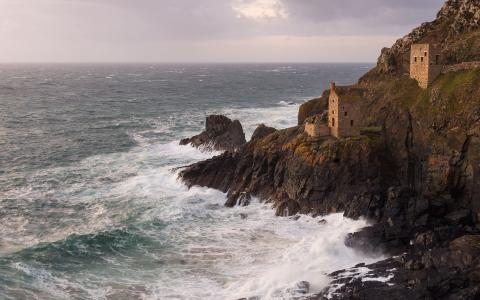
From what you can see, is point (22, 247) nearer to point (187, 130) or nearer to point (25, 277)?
point (25, 277)

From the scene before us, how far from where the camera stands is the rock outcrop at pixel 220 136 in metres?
78.8

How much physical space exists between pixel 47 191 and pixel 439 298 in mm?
46959

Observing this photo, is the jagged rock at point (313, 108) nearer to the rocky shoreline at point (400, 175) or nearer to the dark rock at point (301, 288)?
the rocky shoreline at point (400, 175)

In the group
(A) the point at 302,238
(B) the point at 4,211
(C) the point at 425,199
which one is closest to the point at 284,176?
(A) the point at 302,238

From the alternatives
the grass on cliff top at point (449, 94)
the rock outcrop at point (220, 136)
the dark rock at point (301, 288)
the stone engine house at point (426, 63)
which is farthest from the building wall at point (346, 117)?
the rock outcrop at point (220, 136)

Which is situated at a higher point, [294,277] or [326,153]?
[326,153]

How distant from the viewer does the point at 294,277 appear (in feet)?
125

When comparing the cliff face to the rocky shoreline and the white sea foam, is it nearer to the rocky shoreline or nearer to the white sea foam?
the rocky shoreline

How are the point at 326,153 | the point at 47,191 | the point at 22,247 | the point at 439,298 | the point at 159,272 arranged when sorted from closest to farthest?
the point at 439,298 → the point at 159,272 → the point at 22,247 → the point at 326,153 → the point at 47,191

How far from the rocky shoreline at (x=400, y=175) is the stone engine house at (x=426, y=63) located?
128 cm

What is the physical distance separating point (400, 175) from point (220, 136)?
33.5m

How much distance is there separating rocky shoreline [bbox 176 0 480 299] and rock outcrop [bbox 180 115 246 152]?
47.9 ft

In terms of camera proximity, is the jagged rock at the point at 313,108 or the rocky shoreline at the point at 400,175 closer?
the rocky shoreline at the point at 400,175

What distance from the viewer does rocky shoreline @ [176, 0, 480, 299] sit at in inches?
1396
